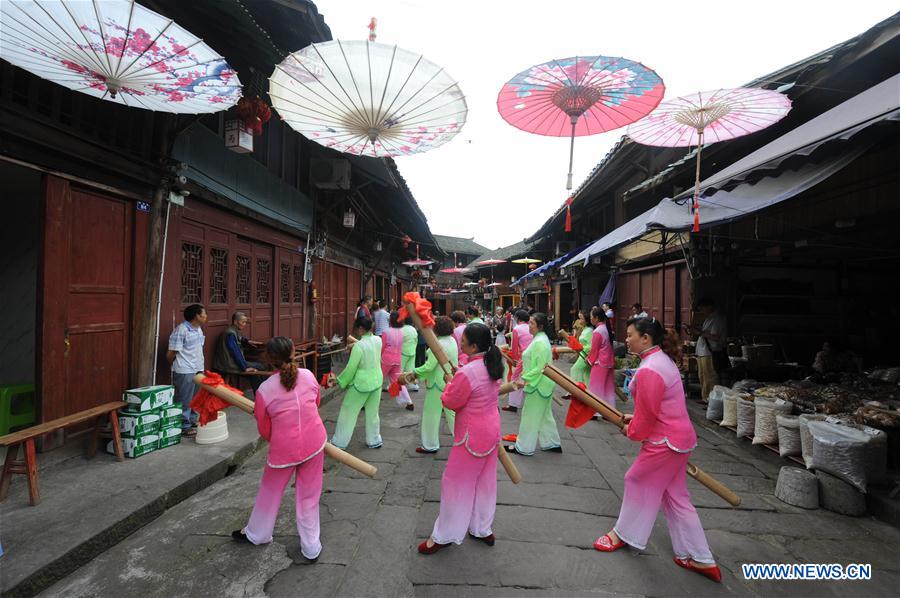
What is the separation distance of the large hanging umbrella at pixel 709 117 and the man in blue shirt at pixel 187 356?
596cm

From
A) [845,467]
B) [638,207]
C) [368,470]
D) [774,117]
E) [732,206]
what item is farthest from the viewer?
[638,207]

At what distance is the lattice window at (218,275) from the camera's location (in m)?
6.79

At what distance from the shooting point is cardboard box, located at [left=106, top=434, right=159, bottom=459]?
4516mm

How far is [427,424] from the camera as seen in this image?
538 centimetres

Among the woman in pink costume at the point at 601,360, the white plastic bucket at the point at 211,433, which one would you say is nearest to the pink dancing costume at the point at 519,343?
the woman in pink costume at the point at 601,360

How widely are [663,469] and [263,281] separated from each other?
7.82 metres

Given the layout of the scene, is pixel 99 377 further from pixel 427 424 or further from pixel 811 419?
pixel 811 419

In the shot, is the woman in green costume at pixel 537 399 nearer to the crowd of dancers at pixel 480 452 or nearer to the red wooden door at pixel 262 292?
the crowd of dancers at pixel 480 452

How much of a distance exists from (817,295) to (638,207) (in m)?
4.98

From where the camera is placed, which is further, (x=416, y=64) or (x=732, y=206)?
(x=732, y=206)

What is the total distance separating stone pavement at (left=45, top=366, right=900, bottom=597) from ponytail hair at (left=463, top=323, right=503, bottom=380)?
53.5 inches

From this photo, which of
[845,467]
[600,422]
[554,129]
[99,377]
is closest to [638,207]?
[600,422]

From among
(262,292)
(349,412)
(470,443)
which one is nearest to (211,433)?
(349,412)

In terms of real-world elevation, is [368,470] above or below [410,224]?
below
